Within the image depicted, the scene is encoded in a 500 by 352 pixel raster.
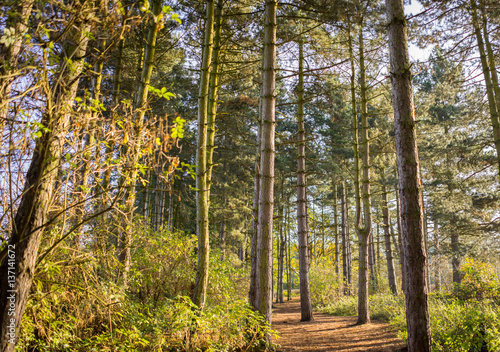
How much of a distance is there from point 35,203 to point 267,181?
426 centimetres

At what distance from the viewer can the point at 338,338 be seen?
292 inches

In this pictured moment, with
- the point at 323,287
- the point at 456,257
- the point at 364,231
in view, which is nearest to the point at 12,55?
the point at 364,231

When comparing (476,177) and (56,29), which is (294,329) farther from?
(476,177)

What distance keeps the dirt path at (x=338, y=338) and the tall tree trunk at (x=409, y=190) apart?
8.46 feet

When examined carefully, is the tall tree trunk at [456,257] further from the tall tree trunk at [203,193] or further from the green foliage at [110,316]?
the tall tree trunk at [203,193]

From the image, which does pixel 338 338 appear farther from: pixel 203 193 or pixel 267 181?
pixel 203 193

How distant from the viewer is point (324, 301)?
15.7 meters

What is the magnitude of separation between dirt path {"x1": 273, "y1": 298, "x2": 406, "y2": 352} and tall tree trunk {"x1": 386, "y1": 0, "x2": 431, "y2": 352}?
2578 mm

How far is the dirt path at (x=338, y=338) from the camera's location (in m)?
6.41

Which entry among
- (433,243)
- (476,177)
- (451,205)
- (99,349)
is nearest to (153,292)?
(99,349)

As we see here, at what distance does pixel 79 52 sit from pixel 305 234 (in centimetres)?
900

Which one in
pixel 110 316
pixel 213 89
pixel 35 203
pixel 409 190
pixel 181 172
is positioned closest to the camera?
pixel 35 203

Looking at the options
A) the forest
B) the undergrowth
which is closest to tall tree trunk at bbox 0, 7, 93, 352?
the forest

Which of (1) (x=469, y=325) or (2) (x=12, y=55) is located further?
(1) (x=469, y=325)
